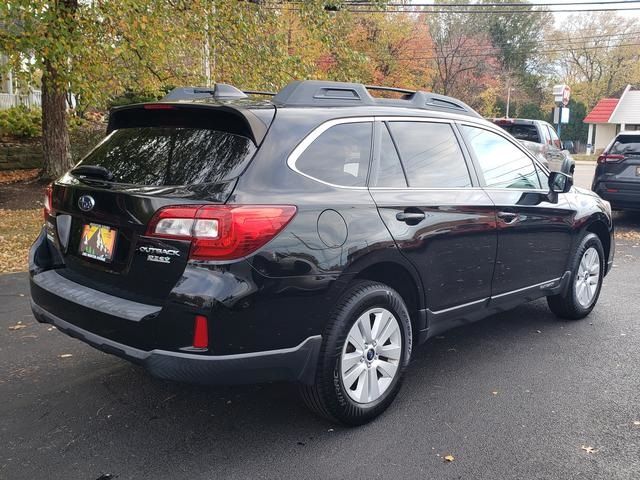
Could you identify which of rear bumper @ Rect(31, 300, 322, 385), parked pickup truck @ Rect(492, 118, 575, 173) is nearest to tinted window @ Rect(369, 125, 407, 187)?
rear bumper @ Rect(31, 300, 322, 385)

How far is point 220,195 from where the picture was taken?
2.88 m

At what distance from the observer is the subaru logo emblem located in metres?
3.21

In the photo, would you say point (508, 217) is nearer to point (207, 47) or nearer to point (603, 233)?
point (603, 233)

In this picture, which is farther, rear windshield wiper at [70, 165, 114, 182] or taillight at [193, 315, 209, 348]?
rear windshield wiper at [70, 165, 114, 182]

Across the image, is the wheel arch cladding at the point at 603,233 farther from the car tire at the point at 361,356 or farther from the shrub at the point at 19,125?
the shrub at the point at 19,125

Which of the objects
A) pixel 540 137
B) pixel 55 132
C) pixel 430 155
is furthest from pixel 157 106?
pixel 540 137

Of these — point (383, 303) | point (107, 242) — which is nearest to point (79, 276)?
point (107, 242)

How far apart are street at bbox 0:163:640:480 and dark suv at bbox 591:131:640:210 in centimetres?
630

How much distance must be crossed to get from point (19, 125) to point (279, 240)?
16.4m

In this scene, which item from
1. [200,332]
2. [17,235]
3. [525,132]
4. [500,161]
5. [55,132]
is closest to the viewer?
Answer: [200,332]

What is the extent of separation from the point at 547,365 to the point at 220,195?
2772 mm

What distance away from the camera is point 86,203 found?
3248 millimetres

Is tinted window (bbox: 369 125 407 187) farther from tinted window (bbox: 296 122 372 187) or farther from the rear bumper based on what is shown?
the rear bumper

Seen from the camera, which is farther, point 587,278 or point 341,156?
point 587,278
